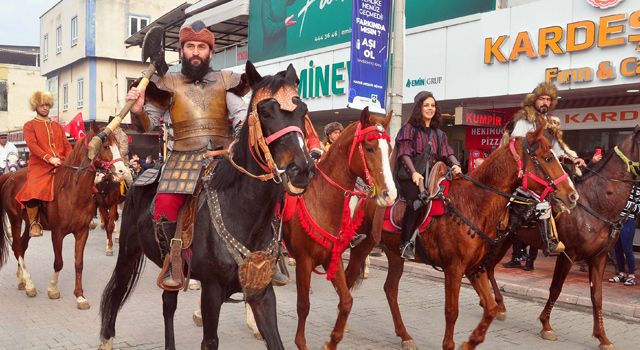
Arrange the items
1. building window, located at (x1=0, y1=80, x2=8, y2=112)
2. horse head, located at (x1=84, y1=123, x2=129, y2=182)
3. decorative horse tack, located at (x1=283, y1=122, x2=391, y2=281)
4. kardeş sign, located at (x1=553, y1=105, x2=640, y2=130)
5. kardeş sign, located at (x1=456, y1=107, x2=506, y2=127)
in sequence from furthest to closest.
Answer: building window, located at (x1=0, y1=80, x2=8, y2=112), kardeş sign, located at (x1=456, y1=107, x2=506, y2=127), kardeş sign, located at (x1=553, y1=105, x2=640, y2=130), horse head, located at (x1=84, y1=123, x2=129, y2=182), decorative horse tack, located at (x1=283, y1=122, x2=391, y2=281)

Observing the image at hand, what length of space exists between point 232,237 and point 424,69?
31.7 feet

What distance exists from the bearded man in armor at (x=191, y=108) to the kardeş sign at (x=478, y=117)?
8.19 meters

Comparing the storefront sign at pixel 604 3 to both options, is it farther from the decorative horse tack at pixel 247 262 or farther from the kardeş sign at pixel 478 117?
the decorative horse tack at pixel 247 262

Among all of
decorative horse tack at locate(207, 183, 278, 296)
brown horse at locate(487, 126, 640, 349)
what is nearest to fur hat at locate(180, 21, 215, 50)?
decorative horse tack at locate(207, 183, 278, 296)

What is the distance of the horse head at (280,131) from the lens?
3.07 m

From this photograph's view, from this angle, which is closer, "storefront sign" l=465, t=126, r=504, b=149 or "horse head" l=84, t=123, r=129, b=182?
"horse head" l=84, t=123, r=129, b=182

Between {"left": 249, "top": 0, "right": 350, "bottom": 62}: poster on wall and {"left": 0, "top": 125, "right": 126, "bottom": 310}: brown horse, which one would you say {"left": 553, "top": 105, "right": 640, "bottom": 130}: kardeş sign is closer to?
{"left": 249, "top": 0, "right": 350, "bottom": 62}: poster on wall

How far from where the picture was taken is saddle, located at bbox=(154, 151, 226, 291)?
3.72 metres

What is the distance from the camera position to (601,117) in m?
10.7

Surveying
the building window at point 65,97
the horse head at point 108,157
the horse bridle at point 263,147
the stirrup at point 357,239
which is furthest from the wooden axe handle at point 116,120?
the building window at point 65,97

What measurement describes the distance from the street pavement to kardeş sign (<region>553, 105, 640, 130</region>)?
454 cm

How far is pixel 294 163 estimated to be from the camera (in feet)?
10.1

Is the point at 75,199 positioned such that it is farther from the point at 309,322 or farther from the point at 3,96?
the point at 3,96

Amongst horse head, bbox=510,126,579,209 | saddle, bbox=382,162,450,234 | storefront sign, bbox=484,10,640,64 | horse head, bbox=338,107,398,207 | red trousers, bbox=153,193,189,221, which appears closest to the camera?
red trousers, bbox=153,193,189,221
